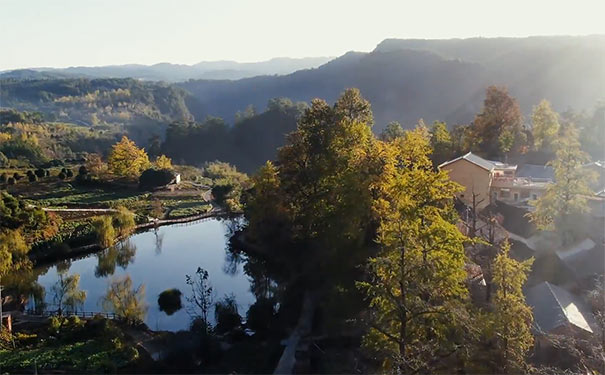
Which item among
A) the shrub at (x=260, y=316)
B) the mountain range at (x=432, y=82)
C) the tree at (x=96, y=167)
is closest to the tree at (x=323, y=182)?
the shrub at (x=260, y=316)

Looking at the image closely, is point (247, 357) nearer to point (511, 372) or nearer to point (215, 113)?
point (511, 372)

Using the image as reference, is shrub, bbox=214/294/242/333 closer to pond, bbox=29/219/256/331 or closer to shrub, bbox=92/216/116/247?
pond, bbox=29/219/256/331

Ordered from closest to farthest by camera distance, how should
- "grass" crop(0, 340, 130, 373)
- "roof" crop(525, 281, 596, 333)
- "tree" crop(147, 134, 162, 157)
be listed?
"grass" crop(0, 340, 130, 373)
"roof" crop(525, 281, 596, 333)
"tree" crop(147, 134, 162, 157)

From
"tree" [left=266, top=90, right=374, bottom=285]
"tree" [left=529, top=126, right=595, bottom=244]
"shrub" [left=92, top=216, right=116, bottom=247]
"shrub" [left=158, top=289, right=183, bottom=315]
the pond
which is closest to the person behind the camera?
"tree" [left=266, top=90, right=374, bottom=285]

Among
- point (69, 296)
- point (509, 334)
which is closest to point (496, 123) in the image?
point (509, 334)

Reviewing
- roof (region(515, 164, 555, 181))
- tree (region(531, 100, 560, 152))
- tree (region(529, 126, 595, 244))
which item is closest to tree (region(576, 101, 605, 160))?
tree (region(531, 100, 560, 152))

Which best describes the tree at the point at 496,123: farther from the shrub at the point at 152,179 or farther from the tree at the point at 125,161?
the tree at the point at 125,161

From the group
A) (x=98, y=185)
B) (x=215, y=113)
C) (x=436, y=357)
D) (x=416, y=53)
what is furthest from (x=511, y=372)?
(x=215, y=113)
